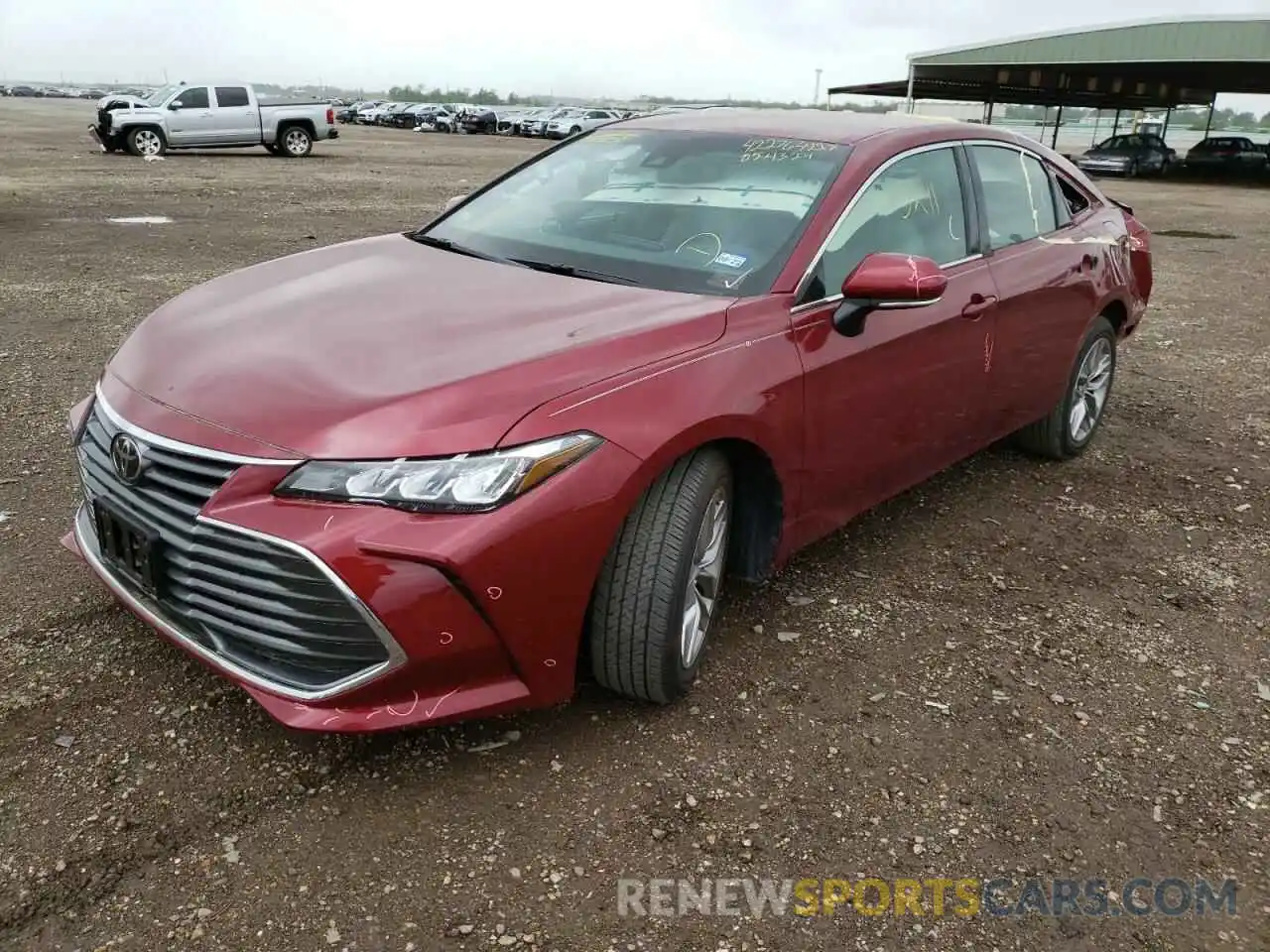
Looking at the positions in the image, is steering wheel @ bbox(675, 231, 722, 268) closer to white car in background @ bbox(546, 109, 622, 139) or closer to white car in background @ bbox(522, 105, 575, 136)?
white car in background @ bbox(546, 109, 622, 139)

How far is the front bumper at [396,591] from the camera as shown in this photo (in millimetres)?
2213

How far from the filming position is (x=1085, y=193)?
5.04 metres

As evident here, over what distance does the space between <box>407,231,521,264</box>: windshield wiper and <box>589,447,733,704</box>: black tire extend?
112 centimetres

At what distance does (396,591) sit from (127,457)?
0.82 m

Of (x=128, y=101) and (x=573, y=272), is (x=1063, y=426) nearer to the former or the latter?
(x=573, y=272)

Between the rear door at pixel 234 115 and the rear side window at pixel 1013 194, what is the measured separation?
22.5m

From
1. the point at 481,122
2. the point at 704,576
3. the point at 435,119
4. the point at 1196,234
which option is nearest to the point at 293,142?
the point at 1196,234

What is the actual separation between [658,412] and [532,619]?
1.97ft

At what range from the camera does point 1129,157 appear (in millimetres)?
30281

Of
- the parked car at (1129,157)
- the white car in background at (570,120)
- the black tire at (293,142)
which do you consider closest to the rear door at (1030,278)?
the black tire at (293,142)

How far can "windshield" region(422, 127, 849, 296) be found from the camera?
3.16 metres

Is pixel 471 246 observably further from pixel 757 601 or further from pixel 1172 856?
pixel 1172 856

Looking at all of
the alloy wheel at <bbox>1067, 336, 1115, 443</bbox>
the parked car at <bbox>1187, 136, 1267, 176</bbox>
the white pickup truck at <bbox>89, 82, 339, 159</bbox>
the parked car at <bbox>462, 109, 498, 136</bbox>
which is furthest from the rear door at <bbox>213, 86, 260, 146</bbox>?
the parked car at <bbox>1187, 136, 1267, 176</bbox>

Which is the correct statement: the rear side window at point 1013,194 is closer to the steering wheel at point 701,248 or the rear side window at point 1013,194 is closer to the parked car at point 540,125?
the steering wheel at point 701,248
